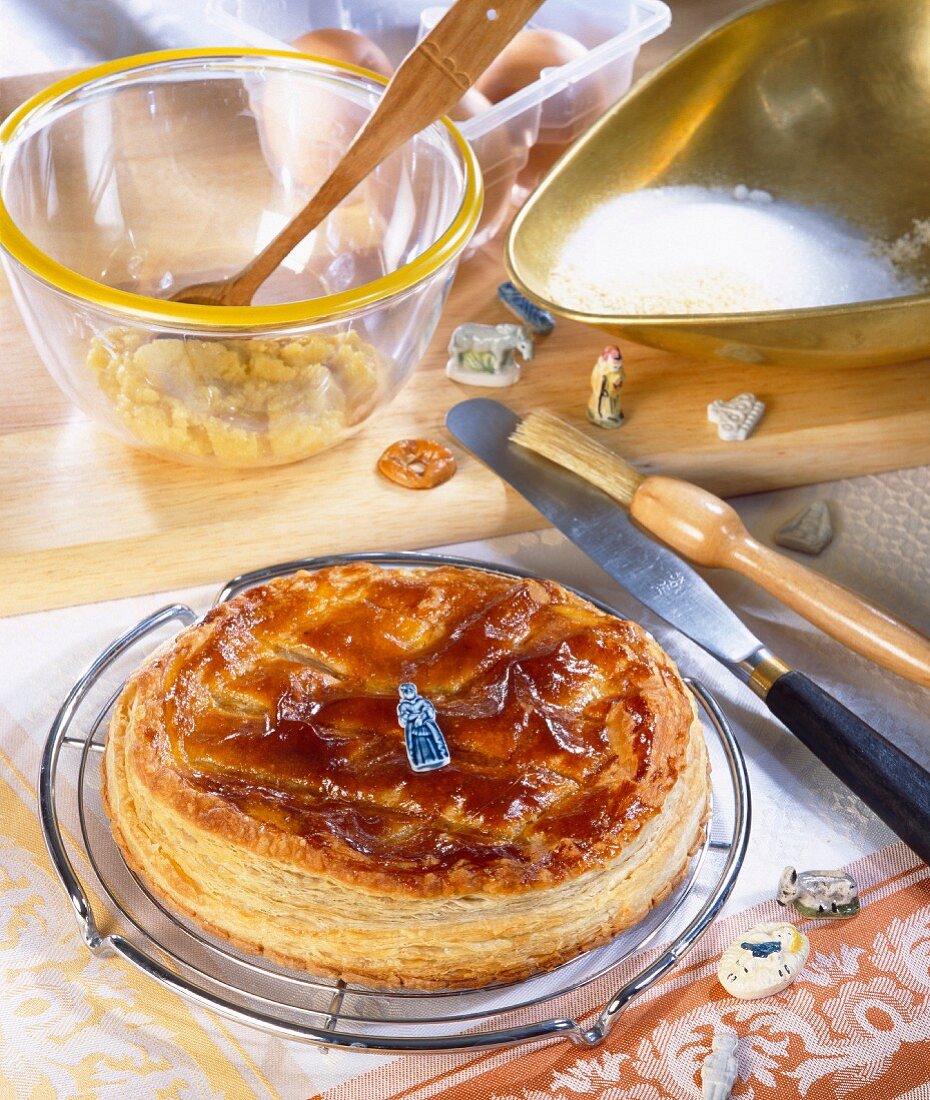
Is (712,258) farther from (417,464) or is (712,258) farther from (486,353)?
A: (417,464)

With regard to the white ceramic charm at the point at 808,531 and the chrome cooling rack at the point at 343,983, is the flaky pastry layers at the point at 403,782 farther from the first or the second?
the white ceramic charm at the point at 808,531

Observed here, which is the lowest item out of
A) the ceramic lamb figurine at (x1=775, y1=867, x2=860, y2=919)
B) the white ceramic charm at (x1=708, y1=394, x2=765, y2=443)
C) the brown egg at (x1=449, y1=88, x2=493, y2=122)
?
the ceramic lamb figurine at (x1=775, y1=867, x2=860, y2=919)

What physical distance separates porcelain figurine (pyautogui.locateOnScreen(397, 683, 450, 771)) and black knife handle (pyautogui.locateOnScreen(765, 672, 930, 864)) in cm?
34

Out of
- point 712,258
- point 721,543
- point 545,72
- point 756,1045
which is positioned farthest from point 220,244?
point 756,1045

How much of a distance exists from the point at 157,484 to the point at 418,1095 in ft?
2.41

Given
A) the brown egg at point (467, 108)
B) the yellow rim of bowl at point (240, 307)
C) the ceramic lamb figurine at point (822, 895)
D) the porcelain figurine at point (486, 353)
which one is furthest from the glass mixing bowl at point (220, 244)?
the ceramic lamb figurine at point (822, 895)

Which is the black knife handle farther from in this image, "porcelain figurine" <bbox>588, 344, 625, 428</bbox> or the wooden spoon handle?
the wooden spoon handle

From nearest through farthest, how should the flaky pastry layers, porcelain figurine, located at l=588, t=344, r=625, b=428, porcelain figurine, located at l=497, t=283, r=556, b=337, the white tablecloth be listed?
the flaky pastry layers < the white tablecloth < porcelain figurine, located at l=588, t=344, r=625, b=428 < porcelain figurine, located at l=497, t=283, r=556, b=337

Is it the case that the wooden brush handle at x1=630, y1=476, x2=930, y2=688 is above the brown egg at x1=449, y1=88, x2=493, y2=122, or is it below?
below

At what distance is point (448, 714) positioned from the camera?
40.0 inches

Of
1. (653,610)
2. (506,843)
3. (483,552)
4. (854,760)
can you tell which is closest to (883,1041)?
(854,760)

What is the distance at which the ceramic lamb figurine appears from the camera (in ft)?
3.41

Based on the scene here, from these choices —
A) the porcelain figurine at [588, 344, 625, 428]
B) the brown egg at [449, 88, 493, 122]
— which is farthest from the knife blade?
the brown egg at [449, 88, 493, 122]

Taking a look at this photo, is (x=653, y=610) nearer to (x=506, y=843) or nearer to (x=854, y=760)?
(x=854, y=760)
